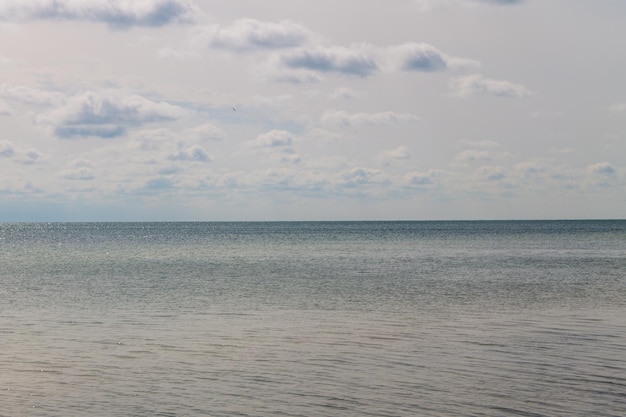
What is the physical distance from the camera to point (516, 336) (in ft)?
99.8

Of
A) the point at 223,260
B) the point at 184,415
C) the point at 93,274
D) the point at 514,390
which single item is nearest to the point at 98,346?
the point at 184,415

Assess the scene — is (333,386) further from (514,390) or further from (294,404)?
(514,390)

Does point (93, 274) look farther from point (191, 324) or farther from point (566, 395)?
point (566, 395)

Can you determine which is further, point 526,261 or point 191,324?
point 526,261

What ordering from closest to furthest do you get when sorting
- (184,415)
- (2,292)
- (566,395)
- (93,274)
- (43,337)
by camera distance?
(184,415)
(566,395)
(43,337)
(2,292)
(93,274)

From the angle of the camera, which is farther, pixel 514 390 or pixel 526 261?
pixel 526 261

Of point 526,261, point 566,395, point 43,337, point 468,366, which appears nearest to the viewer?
point 566,395

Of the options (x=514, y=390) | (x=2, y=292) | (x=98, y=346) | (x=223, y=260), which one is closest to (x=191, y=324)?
(x=98, y=346)

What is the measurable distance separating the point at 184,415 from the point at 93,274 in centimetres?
4828

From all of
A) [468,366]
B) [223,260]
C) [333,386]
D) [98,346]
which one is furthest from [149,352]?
[223,260]

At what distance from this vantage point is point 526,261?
264ft

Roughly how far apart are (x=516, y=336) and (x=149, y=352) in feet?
45.2

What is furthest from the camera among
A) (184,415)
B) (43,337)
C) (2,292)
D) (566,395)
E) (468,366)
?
(2,292)

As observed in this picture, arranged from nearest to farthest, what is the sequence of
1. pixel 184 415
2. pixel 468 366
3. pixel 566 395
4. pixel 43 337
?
1. pixel 184 415
2. pixel 566 395
3. pixel 468 366
4. pixel 43 337
